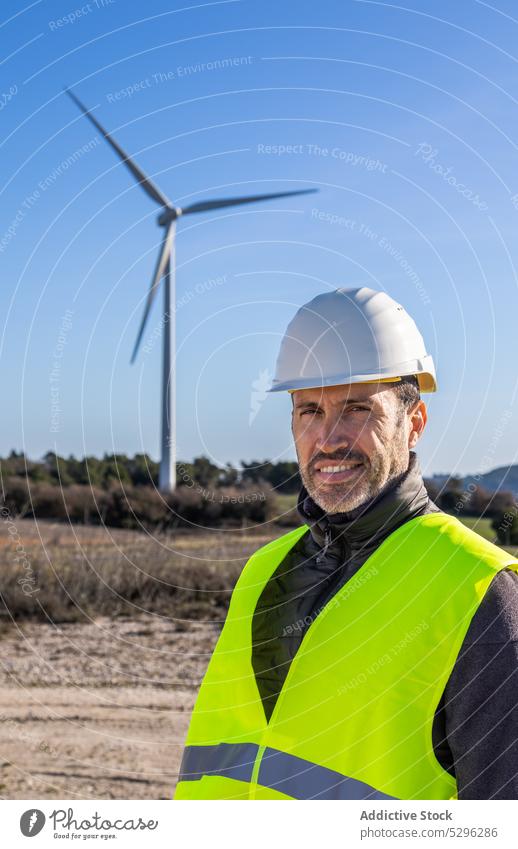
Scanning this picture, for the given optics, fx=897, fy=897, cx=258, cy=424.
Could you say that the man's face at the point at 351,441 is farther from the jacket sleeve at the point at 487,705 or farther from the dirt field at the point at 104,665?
the dirt field at the point at 104,665

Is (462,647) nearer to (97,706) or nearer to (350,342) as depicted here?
(350,342)

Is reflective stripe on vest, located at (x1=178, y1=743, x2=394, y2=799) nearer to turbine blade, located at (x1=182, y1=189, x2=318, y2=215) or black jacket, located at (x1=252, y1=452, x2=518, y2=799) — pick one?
black jacket, located at (x1=252, y1=452, x2=518, y2=799)

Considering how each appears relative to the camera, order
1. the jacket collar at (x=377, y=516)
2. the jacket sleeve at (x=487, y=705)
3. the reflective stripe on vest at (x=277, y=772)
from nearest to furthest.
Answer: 1. the jacket sleeve at (x=487, y=705)
2. the reflective stripe on vest at (x=277, y=772)
3. the jacket collar at (x=377, y=516)

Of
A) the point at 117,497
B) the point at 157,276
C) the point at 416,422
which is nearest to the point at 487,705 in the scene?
the point at 416,422

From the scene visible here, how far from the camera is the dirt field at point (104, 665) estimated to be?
11.6 metres

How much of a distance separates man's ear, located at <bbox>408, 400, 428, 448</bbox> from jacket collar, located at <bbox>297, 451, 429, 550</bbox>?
0.36 metres

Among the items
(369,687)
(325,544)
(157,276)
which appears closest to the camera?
(369,687)

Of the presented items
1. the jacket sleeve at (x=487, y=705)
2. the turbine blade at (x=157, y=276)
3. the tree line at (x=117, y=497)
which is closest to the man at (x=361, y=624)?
the jacket sleeve at (x=487, y=705)

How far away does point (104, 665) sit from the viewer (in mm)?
16875

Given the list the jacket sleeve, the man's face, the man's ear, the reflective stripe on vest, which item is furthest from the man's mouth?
the reflective stripe on vest

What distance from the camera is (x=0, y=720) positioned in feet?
44.7

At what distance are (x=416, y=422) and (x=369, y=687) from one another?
166 cm

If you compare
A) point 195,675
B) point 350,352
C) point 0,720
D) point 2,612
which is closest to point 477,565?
point 350,352

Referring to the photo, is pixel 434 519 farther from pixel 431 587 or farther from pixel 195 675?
pixel 195 675
